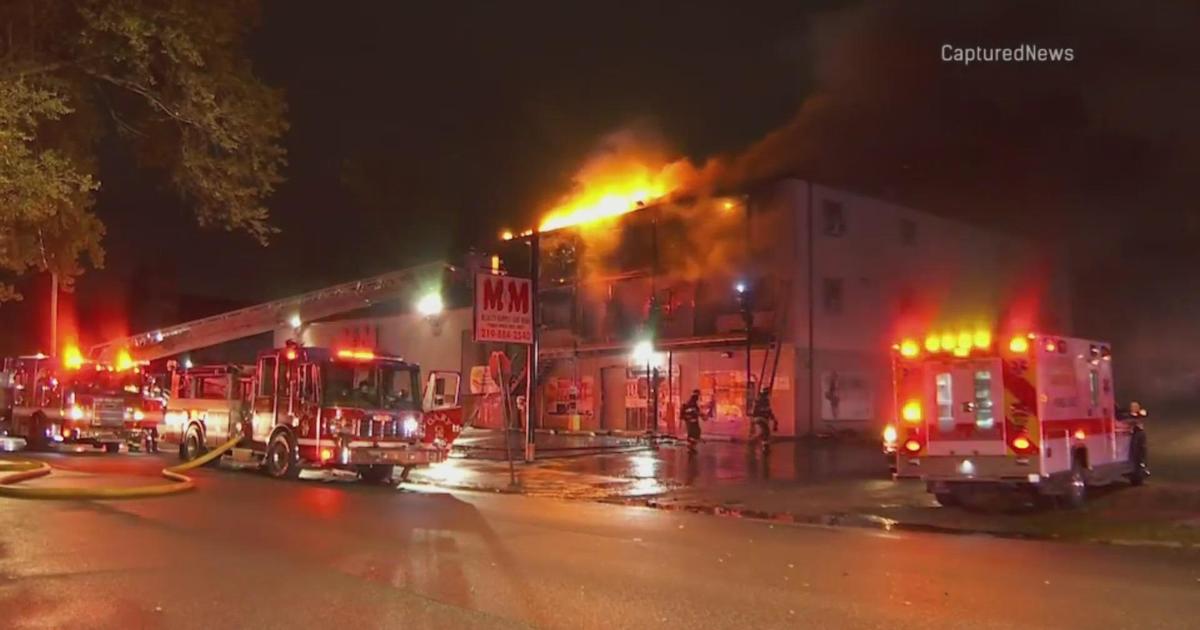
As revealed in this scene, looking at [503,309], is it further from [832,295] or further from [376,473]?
[832,295]

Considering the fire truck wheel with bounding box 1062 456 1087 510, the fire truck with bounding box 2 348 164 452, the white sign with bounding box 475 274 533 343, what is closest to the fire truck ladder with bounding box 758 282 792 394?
the white sign with bounding box 475 274 533 343

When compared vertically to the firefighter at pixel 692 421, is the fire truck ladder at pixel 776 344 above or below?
above

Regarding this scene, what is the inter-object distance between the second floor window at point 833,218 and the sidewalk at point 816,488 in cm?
673

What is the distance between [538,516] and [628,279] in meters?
21.5

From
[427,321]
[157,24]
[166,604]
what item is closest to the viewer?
[166,604]

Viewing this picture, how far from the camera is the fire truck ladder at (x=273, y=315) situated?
23.5 metres

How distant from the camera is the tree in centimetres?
1040

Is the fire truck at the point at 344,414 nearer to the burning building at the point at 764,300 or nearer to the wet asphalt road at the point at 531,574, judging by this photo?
the wet asphalt road at the point at 531,574

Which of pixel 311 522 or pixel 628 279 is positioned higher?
pixel 628 279

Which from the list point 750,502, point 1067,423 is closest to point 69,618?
point 750,502

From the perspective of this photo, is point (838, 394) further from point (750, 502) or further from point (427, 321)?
point (427, 321)

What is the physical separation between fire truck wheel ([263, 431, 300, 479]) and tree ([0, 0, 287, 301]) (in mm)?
5083

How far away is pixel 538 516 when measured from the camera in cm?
1191

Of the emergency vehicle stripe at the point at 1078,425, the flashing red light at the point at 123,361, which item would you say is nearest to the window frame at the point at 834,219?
the emergency vehicle stripe at the point at 1078,425
